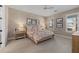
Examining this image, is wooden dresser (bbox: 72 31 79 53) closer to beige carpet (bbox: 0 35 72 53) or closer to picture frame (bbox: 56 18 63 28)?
beige carpet (bbox: 0 35 72 53)

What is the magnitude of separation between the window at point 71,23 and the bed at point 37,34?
1.64 ft

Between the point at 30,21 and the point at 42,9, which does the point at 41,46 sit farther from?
the point at 42,9

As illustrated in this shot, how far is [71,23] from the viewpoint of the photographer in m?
1.77

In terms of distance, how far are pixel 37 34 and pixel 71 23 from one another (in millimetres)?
832

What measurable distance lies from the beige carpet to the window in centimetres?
25

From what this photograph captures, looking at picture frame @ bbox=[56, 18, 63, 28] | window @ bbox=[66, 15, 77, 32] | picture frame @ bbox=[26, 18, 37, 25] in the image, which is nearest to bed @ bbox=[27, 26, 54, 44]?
picture frame @ bbox=[26, 18, 37, 25]

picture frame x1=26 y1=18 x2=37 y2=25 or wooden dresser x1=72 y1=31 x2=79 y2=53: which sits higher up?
picture frame x1=26 y1=18 x2=37 y2=25

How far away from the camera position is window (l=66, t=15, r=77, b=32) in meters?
1.72

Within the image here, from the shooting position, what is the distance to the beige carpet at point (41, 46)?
1783 mm

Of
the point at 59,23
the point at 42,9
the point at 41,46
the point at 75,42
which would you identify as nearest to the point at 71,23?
the point at 59,23

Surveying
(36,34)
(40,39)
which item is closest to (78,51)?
(40,39)

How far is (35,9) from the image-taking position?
1.84m

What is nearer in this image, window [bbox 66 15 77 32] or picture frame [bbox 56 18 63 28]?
window [bbox 66 15 77 32]

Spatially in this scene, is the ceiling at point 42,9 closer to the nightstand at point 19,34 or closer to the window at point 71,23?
the window at point 71,23
